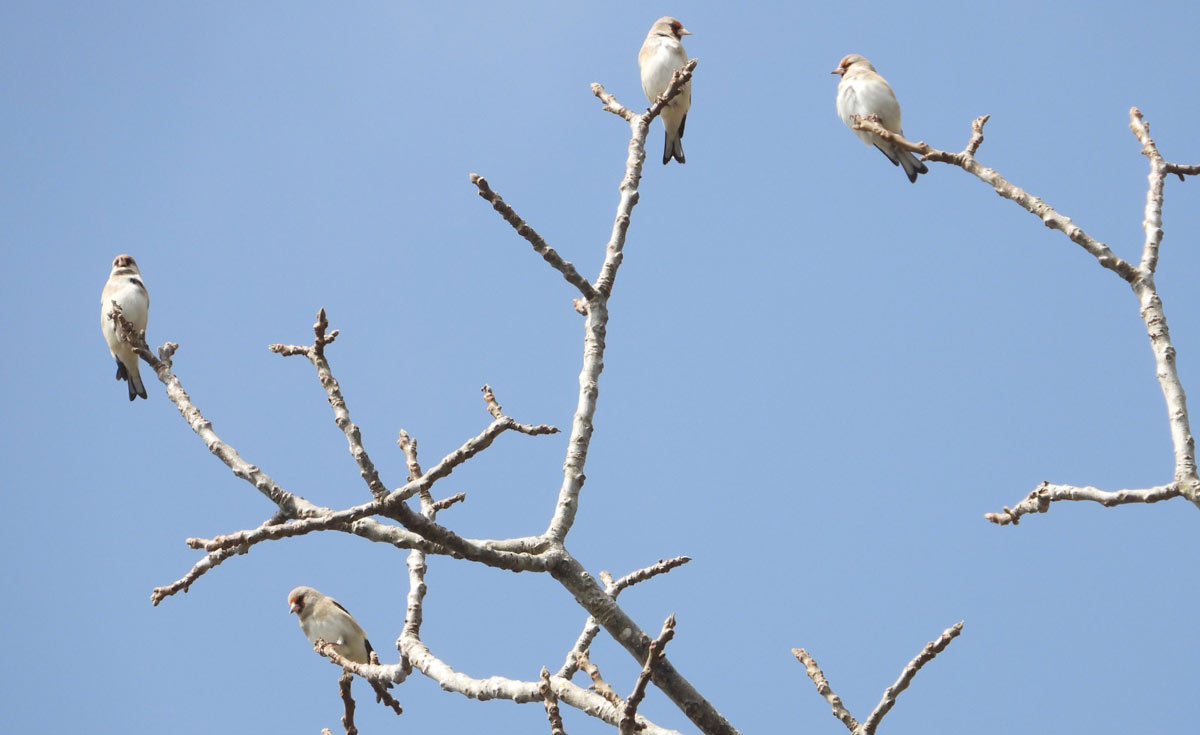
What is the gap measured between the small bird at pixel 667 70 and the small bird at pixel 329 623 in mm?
5664

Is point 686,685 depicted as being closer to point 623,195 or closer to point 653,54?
point 623,195

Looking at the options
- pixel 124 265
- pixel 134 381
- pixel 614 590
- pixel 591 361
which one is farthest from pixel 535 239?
pixel 124 265

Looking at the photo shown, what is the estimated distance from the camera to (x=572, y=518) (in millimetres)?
3982

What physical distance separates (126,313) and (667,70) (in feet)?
18.4

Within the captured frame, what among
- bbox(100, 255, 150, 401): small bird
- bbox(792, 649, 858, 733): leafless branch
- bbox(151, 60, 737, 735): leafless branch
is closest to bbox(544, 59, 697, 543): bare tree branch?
bbox(151, 60, 737, 735): leafless branch

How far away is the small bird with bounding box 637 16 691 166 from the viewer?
11.1 metres

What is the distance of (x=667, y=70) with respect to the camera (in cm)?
1100

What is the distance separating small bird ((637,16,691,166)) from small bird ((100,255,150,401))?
5.19m

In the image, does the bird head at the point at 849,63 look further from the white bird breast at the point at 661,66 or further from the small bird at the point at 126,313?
the small bird at the point at 126,313

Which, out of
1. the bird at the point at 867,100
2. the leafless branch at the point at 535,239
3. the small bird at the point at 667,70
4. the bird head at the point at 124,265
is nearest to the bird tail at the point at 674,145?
the small bird at the point at 667,70

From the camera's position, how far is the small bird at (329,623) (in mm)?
8641

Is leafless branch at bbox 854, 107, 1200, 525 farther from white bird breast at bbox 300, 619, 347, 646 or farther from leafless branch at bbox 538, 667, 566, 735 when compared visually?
white bird breast at bbox 300, 619, 347, 646

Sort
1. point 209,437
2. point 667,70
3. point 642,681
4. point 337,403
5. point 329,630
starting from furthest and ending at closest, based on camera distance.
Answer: point 667,70
point 329,630
point 209,437
point 337,403
point 642,681

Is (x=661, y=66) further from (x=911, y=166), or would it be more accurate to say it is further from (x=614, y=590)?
(x=614, y=590)
